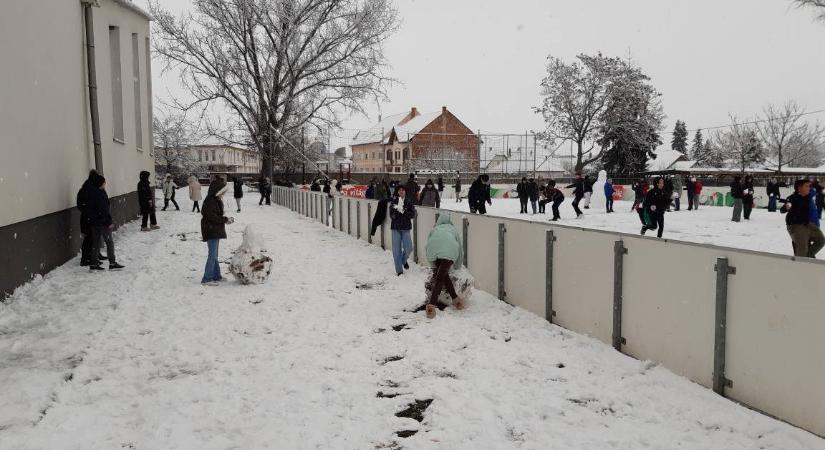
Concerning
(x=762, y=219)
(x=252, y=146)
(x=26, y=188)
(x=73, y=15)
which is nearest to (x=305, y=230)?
(x=73, y=15)

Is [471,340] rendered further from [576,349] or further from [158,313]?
[158,313]

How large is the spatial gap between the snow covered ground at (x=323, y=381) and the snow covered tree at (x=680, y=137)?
3673 inches

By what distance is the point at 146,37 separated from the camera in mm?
23000

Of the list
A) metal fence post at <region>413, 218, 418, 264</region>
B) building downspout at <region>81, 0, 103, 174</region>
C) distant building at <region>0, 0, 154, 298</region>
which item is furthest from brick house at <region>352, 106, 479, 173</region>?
metal fence post at <region>413, 218, 418, 264</region>

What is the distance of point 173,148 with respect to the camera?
70.9 metres

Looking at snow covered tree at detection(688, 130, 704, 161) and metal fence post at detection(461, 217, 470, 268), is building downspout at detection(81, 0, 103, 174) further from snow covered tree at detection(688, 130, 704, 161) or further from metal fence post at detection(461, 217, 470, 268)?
snow covered tree at detection(688, 130, 704, 161)

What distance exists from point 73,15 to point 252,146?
26736 millimetres

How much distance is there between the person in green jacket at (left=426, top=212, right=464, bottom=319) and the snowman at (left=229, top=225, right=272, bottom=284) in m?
3.14

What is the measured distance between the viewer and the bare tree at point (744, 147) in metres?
62.1

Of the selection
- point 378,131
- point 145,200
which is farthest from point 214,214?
point 378,131

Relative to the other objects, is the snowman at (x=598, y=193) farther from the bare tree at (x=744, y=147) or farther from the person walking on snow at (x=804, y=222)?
the bare tree at (x=744, y=147)

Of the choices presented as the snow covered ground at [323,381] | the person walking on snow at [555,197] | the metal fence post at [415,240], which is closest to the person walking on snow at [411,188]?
the metal fence post at [415,240]

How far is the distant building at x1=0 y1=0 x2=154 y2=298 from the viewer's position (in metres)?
8.35

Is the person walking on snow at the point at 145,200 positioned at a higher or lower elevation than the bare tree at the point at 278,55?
lower
